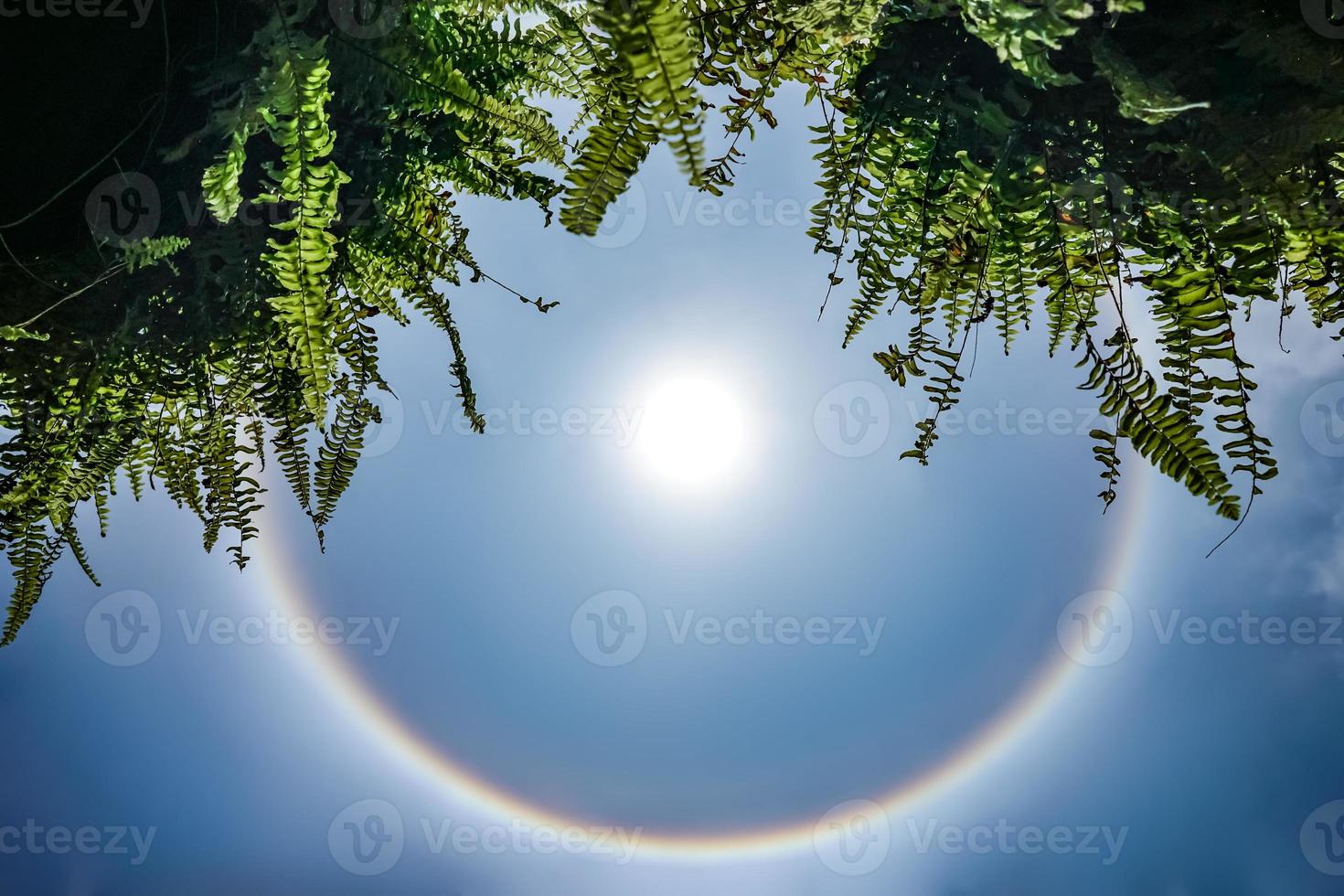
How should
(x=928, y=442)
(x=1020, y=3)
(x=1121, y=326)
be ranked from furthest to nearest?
(x=928, y=442)
(x=1121, y=326)
(x=1020, y=3)

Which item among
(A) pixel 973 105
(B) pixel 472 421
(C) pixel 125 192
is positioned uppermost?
(A) pixel 973 105

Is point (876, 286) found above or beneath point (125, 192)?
above

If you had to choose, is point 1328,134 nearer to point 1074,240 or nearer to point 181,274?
point 1074,240

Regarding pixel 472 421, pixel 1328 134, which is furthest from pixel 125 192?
pixel 1328 134

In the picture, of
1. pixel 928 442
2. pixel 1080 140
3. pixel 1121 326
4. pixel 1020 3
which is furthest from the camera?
pixel 928 442

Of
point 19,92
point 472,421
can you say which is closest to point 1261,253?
point 472,421

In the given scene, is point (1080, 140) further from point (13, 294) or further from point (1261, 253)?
point (13, 294)

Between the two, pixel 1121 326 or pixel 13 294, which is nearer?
pixel 1121 326
